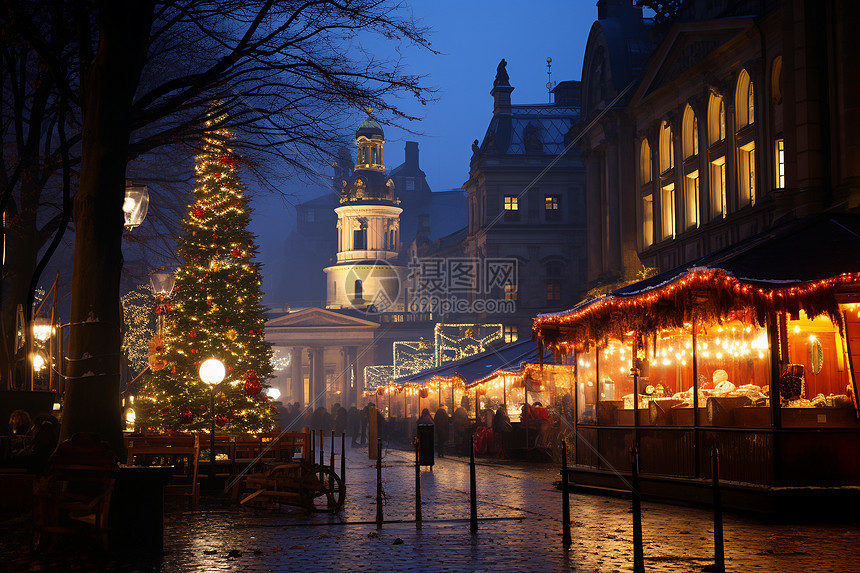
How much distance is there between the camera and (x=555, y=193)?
235 feet

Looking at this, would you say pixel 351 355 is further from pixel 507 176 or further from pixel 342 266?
pixel 507 176

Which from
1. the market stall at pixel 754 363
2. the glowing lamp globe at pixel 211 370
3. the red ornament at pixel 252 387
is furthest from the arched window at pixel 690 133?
the glowing lamp globe at pixel 211 370

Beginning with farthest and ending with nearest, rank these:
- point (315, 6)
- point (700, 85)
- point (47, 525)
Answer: point (700, 85), point (315, 6), point (47, 525)

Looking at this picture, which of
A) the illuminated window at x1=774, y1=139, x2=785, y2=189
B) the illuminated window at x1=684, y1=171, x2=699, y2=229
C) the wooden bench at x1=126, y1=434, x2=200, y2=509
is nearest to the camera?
the wooden bench at x1=126, y1=434, x2=200, y2=509

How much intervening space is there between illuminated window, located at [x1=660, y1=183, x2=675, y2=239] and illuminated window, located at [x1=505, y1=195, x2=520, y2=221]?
3530 centimetres

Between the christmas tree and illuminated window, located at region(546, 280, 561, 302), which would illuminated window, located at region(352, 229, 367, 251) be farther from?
the christmas tree

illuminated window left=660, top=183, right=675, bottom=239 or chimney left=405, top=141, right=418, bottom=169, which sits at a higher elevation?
chimney left=405, top=141, right=418, bottom=169

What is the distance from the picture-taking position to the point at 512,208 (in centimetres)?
7156

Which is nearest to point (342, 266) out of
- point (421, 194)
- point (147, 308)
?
point (421, 194)

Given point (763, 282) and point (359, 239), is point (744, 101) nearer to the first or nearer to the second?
point (763, 282)

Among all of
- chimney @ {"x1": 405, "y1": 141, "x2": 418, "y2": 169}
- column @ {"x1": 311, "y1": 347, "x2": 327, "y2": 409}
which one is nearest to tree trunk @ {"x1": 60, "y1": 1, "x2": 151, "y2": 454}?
column @ {"x1": 311, "y1": 347, "x2": 327, "y2": 409}

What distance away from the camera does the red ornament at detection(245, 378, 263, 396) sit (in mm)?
25641

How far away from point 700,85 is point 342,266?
3173 inches

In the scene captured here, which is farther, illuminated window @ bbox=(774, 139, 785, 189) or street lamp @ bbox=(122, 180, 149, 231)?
illuminated window @ bbox=(774, 139, 785, 189)
